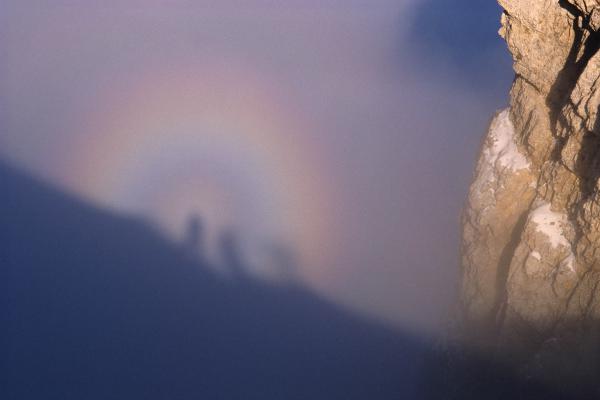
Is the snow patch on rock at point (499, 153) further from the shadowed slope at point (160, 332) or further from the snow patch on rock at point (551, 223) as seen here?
the shadowed slope at point (160, 332)

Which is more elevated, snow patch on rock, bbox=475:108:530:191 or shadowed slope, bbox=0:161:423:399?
snow patch on rock, bbox=475:108:530:191

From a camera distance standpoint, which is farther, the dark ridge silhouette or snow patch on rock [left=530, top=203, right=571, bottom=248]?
the dark ridge silhouette

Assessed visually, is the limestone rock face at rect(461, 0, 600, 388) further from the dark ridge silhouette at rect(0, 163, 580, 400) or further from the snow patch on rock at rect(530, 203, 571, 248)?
the dark ridge silhouette at rect(0, 163, 580, 400)

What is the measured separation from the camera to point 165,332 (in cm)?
1528

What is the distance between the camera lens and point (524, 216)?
26.0 ft

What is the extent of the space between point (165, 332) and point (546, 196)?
12593mm

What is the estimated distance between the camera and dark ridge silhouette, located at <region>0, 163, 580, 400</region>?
1354 cm

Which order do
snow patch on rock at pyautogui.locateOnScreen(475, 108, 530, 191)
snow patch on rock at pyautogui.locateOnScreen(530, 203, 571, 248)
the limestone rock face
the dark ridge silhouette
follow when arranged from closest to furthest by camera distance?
the limestone rock face, snow patch on rock at pyautogui.locateOnScreen(530, 203, 571, 248), snow patch on rock at pyautogui.locateOnScreen(475, 108, 530, 191), the dark ridge silhouette

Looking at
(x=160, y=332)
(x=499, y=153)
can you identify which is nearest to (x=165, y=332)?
(x=160, y=332)

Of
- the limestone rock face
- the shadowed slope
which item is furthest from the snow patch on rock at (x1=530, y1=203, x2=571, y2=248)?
the shadowed slope

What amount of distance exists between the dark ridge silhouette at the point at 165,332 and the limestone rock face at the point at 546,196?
379cm

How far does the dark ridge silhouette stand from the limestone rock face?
3792 mm

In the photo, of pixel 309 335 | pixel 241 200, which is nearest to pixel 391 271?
pixel 309 335

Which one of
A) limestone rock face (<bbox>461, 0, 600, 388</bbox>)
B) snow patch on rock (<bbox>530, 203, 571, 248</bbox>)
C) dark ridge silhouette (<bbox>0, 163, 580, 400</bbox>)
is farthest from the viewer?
dark ridge silhouette (<bbox>0, 163, 580, 400</bbox>)
